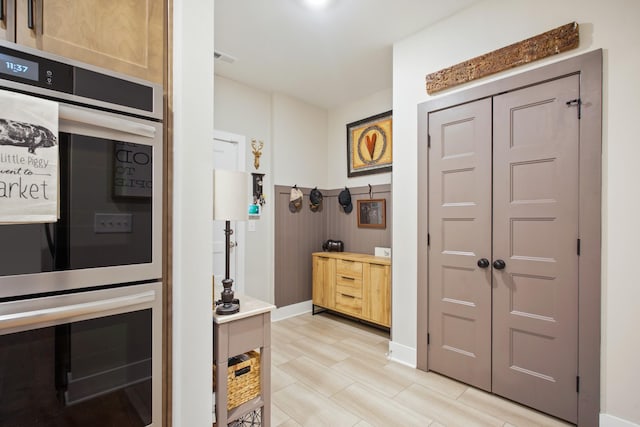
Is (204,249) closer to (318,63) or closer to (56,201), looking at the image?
(56,201)

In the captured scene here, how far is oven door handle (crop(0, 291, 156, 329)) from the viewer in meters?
0.88

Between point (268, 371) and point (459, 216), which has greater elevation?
point (459, 216)

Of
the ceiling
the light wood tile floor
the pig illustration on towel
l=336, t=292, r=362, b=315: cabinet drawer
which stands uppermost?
the ceiling

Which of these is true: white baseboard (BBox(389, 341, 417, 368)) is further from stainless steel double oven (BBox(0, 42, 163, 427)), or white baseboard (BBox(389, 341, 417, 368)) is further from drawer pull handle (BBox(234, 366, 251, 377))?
stainless steel double oven (BBox(0, 42, 163, 427))

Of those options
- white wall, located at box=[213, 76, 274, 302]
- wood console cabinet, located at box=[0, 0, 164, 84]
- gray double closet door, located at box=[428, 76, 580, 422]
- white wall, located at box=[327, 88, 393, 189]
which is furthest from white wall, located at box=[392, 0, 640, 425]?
white wall, located at box=[213, 76, 274, 302]

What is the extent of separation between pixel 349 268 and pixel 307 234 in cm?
90

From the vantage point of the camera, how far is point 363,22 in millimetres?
2461

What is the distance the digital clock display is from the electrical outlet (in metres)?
0.47

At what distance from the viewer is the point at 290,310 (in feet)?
12.8

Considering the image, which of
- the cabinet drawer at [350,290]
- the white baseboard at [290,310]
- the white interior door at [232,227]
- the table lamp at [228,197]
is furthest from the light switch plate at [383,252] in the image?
the table lamp at [228,197]

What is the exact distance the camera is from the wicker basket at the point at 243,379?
59.5 inches

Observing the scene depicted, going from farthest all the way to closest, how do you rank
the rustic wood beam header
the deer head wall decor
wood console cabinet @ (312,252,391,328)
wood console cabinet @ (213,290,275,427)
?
the deer head wall decor, wood console cabinet @ (312,252,391,328), the rustic wood beam header, wood console cabinet @ (213,290,275,427)

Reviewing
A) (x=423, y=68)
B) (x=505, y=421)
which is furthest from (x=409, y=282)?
(x=423, y=68)

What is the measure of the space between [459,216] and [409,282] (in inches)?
28.6
